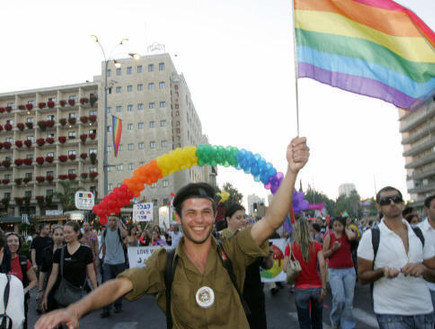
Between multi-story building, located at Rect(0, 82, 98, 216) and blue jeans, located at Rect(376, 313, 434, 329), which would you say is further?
multi-story building, located at Rect(0, 82, 98, 216)

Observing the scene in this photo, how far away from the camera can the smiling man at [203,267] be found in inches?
92.0

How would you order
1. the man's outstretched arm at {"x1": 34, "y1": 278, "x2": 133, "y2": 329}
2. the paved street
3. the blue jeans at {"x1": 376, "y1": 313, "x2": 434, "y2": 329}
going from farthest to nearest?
1. the paved street
2. the blue jeans at {"x1": 376, "y1": 313, "x2": 434, "y2": 329}
3. the man's outstretched arm at {"x1": 34, "y1": 278, "x2": 133, "y2": 329}

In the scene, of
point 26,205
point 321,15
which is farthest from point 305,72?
point 26,205

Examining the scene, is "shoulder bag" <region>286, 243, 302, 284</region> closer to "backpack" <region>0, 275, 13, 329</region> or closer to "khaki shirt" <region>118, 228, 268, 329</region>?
"khaki shirt" <region>118, 228, 268, 329</region>

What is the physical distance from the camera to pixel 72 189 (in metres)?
53.9

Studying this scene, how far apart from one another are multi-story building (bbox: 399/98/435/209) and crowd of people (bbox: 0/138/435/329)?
66132mm

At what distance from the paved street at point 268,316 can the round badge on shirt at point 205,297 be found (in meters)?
4.97

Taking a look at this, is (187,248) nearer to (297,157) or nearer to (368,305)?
(297,157)

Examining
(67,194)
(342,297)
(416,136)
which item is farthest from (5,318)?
(416,136)

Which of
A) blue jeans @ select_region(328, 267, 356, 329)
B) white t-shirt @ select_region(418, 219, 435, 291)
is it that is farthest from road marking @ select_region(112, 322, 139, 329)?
white t-shirt @ select_region(418, 219, 435, 291)

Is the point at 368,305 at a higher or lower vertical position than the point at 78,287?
lower

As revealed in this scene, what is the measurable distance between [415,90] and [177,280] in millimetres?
3249

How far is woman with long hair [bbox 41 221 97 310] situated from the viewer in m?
5.56

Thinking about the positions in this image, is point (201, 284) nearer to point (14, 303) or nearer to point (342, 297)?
point (14, 303)
